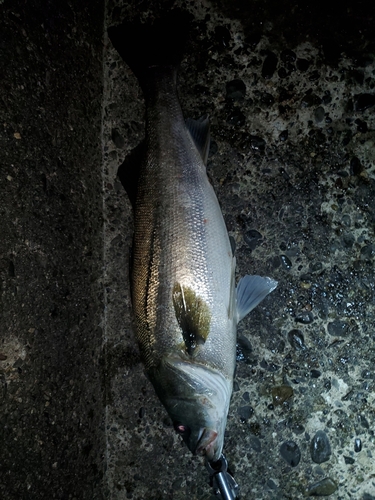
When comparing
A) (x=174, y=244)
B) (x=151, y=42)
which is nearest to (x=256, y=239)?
(x=174, y=244)

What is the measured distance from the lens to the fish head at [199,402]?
6.53 ft

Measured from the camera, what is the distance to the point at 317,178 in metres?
2.39

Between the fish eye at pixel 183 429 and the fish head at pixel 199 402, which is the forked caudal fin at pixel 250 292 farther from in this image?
the fish eye at pixel 183 429

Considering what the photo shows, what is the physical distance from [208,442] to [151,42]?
209cm

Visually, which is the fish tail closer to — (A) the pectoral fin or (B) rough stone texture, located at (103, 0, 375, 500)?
(B) rough stone texture, located at (103, 0, 375, 500)

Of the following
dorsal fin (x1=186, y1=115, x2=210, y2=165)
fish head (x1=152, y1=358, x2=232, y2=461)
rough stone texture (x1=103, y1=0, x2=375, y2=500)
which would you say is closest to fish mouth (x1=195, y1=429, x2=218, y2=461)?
fish head (x1=152, y1=358, x2=232, y2=461)

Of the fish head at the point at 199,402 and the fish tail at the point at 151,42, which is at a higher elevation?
the fish tail at the point at 151,42

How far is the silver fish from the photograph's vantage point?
2.00 meters

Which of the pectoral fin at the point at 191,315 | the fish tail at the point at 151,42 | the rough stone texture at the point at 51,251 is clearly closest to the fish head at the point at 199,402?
the pectoral fin at the point at 191,315

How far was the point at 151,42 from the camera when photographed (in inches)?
89.0

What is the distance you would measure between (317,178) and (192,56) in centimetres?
103

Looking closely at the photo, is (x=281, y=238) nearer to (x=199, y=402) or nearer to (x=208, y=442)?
(x=199, y=402)

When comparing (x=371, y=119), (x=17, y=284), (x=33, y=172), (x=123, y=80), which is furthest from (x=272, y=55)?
(x=17, y=284)

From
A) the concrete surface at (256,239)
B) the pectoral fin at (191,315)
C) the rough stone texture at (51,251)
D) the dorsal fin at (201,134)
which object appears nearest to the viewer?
the rough stone texture at (51,251)
